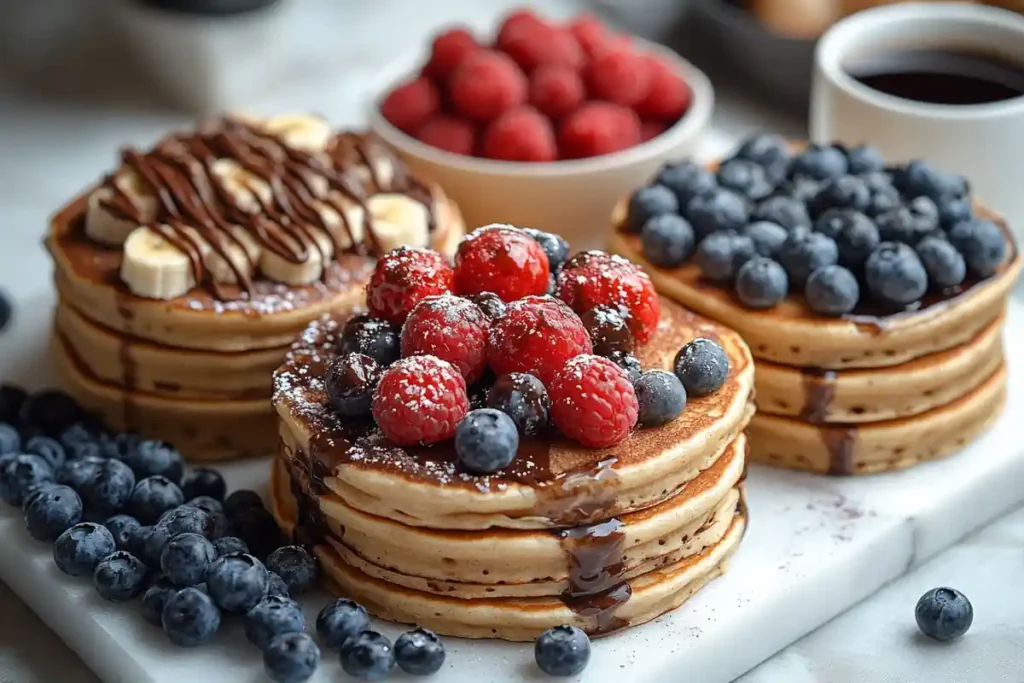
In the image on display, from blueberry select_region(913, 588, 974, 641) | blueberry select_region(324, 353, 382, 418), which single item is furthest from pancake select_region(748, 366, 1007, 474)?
blueberry select_region(324, 353, 382, 418)

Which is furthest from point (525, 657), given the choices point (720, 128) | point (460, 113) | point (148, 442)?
point (720, 128)

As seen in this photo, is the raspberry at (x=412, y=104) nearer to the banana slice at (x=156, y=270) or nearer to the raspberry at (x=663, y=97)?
the raspberry at (x=663, y=97)

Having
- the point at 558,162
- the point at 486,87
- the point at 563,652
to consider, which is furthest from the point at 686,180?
the point at 563,652

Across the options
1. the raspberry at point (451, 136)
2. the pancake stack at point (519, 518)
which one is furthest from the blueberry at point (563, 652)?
the raspberry at point (451, 136)

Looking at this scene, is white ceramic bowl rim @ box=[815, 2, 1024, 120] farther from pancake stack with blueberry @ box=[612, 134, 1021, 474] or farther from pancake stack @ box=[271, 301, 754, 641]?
pancake stack @ box=[271, 301, 754, 641]

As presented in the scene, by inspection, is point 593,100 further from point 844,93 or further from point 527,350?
point 527,350

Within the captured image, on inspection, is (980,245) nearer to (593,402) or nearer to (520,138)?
(593,402)
